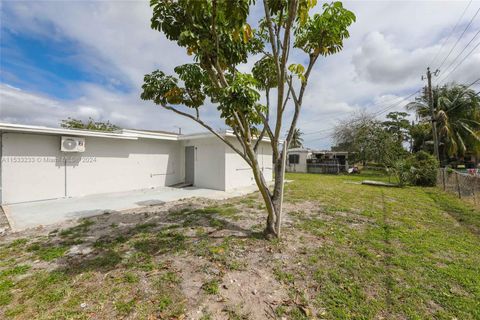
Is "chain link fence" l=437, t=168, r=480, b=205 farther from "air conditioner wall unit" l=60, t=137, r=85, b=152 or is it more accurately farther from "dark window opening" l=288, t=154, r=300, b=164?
"air conditioner wall unit" l=60, t=137, r=85, b=152

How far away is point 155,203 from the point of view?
7227 millimetres

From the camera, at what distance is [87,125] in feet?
77.8

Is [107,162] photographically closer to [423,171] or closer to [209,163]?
[209,163]

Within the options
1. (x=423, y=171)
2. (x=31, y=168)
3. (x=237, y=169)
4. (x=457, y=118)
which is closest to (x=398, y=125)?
(x=457, y=118)

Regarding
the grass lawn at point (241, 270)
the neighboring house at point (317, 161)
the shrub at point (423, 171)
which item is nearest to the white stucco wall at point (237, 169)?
the grass lawn at point (241, 270)

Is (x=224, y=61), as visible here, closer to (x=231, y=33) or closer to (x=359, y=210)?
(x=231, y=33)

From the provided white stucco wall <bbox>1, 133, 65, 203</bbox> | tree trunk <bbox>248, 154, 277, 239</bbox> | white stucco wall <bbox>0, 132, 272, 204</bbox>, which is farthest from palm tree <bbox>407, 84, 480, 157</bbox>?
white stucco wall <bbox>1, 133, 65, 203</bbox>

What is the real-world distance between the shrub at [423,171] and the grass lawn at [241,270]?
7810mm

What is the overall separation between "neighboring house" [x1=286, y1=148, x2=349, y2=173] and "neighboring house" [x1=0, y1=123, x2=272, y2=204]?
10702mm

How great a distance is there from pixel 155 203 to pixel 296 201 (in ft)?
15.3

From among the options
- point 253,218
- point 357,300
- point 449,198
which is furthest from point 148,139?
point 449,198

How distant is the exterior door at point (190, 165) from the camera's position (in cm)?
1140

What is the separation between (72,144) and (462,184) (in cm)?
1476

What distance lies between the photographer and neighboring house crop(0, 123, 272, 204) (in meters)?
7.42
